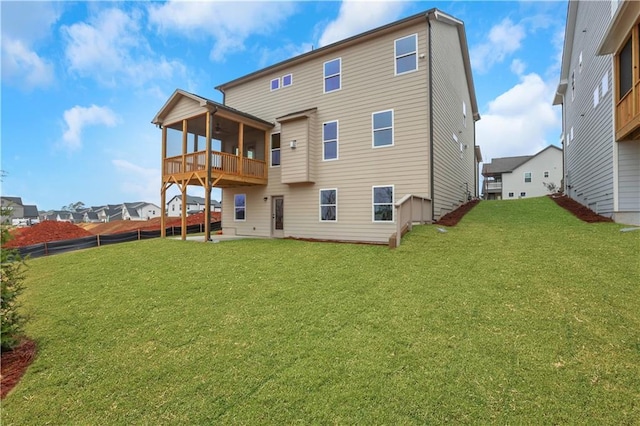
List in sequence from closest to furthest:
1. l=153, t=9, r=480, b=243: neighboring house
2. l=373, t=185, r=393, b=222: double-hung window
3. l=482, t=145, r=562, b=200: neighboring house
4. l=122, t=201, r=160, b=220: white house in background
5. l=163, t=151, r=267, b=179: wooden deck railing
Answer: l=153, t=9, r=480, b=243: neighboring house, l=373, t=185, r=393, b=222: double-hung window, l=163, t=151, r=267, b=179: wooden deck railing, l=482, t=145, r=562, b=200: neighboring house, l=122, t=201, r=160, b=220: white house in background

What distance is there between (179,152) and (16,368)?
11934mm

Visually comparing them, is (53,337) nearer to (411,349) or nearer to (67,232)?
(411,349)

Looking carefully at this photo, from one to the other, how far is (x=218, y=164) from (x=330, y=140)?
492 centimetres

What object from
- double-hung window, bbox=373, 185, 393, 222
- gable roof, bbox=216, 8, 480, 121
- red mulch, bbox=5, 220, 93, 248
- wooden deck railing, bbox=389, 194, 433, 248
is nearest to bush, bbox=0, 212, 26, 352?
wooden deck railing, bbox=389, 194, 433, 248

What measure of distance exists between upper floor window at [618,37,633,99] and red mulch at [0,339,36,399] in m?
14.2

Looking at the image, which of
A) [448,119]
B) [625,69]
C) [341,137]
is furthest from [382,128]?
[625,69]

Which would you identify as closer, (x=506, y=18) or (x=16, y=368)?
(x=16, y=368)

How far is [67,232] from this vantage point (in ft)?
70.2

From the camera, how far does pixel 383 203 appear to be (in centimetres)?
1116

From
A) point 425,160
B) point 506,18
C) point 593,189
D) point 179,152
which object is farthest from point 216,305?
point 506,18

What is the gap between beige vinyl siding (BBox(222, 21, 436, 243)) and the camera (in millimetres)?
10734

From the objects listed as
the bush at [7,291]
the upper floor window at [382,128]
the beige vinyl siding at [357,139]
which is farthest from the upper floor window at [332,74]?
the bush at [7,291]

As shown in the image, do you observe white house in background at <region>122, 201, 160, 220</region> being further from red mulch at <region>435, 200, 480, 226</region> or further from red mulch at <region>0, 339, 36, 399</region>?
red mulch at <region>0, 339, 36, 399</region>

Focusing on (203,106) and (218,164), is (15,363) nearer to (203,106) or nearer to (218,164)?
(218,164)
